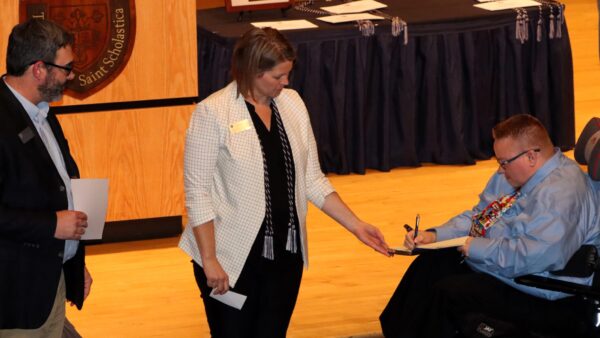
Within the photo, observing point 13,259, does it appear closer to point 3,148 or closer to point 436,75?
point 3,148

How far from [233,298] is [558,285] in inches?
40.9

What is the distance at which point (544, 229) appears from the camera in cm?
378

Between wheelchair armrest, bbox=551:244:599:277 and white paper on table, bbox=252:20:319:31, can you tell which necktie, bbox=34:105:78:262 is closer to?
wheelchair armrest, bbox=551:244:599:277

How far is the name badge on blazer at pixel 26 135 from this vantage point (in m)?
3.20

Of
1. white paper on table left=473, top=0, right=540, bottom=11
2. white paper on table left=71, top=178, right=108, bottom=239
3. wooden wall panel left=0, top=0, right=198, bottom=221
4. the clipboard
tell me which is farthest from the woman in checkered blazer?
white paper on table left=473, top=0, right=540, bottom=11

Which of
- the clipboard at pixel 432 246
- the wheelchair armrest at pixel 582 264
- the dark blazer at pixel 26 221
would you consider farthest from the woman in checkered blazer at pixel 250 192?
the wheelchair armrest at pixel 582 264

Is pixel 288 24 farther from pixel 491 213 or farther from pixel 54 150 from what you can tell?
pixel 54 150

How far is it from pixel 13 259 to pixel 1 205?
0.59 ft

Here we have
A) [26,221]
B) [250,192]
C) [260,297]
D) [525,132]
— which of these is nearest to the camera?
[26,221]

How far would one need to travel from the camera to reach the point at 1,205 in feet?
10.4

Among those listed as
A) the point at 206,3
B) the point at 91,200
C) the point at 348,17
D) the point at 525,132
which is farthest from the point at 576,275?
the point at 206,3

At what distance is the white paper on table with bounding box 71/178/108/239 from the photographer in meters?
3.39

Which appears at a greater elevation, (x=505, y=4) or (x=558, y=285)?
(x=505, y=4)

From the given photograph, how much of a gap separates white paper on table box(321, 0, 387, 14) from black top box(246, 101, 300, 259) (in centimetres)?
347
